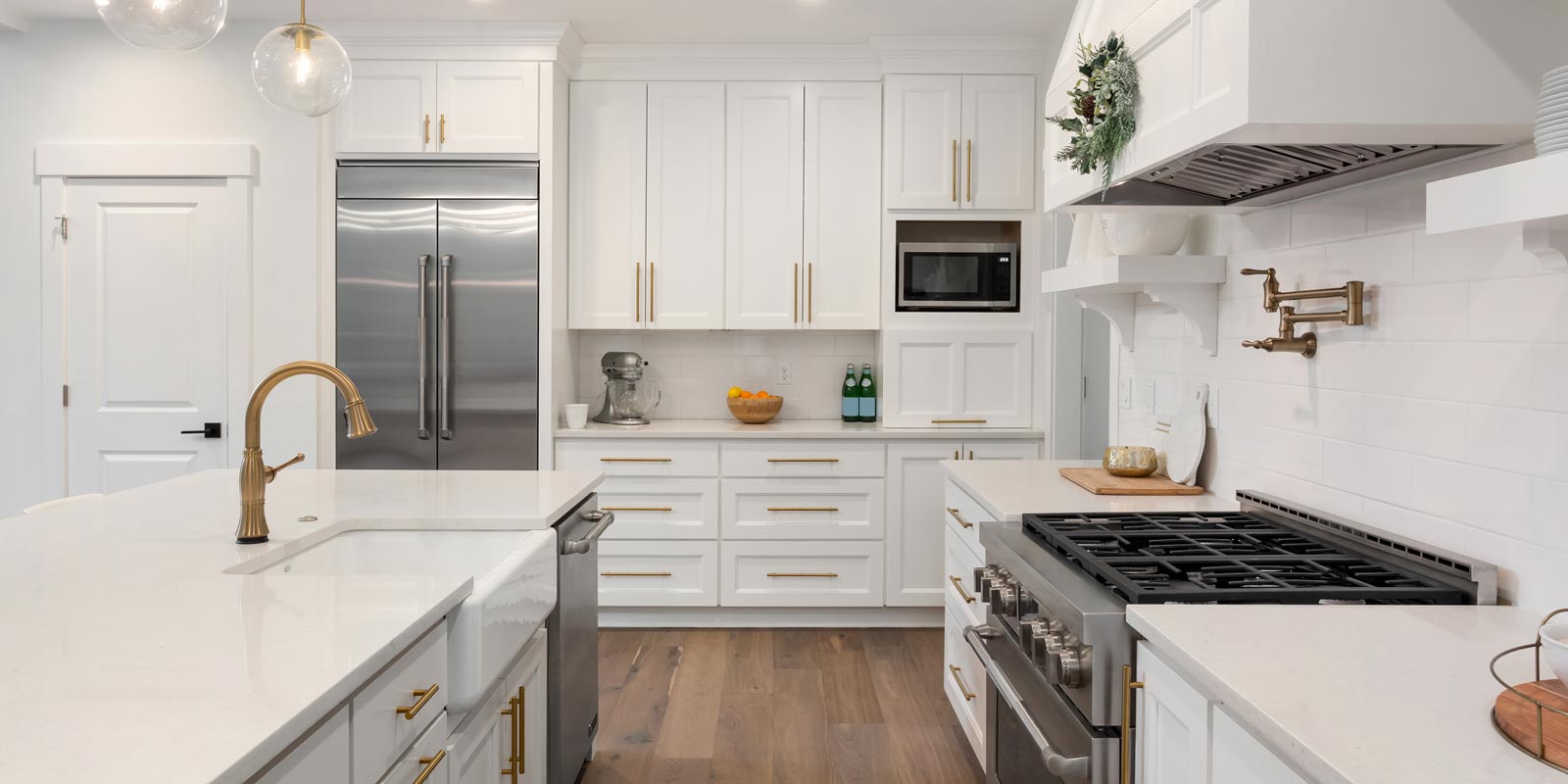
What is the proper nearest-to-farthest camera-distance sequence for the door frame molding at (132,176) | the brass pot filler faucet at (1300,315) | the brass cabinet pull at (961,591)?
the brass pot filler faucet at (1300,315) < the brass cabinet pull at (961,591) < the door frame molding at (132,176)

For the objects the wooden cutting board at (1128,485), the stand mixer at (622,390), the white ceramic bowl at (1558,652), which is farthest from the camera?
the stand mixer at (622,390)

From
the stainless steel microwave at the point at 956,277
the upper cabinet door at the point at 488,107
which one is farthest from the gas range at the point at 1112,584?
the upper cabinet door at the point at 488,107

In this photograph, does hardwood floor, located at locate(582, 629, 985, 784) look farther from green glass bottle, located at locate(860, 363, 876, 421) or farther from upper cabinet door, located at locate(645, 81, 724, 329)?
upper cabinet door, located at locate(645, 81, 724, 329)

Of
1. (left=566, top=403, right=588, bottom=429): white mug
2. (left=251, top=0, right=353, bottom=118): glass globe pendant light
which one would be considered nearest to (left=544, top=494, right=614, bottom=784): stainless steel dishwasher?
(left=251, top=0, right=353, bottom=118): glass globe pendant light

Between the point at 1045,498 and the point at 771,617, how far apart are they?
2.06 meters

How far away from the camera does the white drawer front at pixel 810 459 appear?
4078 millimetres

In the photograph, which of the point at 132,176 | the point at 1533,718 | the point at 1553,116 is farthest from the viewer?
the point at 132,176

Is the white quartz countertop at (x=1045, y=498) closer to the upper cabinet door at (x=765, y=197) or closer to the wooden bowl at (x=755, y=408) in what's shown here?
the wooden bowl at (x=755, y=408)

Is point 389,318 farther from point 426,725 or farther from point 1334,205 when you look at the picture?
point 1334,205

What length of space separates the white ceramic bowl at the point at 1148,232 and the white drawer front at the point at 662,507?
2.13 metres

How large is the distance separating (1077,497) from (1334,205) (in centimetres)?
88

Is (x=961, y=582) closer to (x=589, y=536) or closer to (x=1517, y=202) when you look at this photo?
(x=589, y=536)

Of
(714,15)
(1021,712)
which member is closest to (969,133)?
(714,15)

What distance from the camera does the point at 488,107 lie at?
3.99 meters
